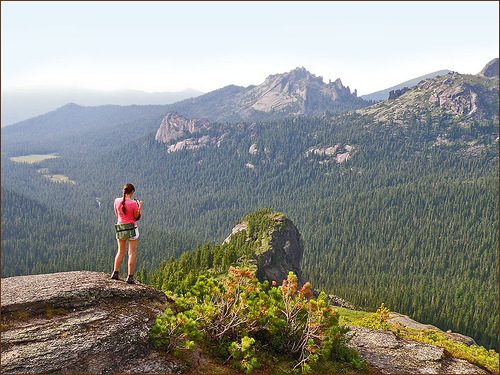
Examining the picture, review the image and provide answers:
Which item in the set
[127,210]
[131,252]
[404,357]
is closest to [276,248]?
[404,357]

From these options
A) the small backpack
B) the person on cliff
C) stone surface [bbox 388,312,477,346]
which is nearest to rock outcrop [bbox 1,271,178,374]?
the person on cliff

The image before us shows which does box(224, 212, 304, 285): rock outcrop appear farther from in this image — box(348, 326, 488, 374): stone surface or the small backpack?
the small backpack

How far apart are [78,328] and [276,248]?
81.6 meters

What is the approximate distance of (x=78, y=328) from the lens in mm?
16391

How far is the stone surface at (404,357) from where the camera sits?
19.4 meters

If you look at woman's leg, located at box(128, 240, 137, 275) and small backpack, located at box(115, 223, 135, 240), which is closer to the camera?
small backpack, located at box(115, 223, 135, 240)

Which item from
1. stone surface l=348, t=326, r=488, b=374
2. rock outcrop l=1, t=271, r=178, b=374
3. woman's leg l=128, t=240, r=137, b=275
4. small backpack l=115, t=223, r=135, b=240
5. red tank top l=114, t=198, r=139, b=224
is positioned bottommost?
stone surface l=348, t=326, r=488, b=374

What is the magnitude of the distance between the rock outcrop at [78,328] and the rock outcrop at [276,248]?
67320 mm

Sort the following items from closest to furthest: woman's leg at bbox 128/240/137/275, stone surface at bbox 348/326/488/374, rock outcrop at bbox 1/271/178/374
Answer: rock outcrop at bbox 1/271/178/374
stone surface at bbox 348/326/488/374
woman's leg at bbox 128/240/137/275

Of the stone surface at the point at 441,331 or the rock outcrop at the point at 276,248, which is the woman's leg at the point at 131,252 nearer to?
the stone surface at the point at 441,331

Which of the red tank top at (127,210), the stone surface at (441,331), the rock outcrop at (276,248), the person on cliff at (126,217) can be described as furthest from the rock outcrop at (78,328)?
the rock outcrop at (276,248)

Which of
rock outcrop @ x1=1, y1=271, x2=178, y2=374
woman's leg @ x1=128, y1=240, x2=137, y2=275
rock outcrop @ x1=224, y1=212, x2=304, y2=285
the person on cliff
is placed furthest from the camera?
rock outcrop @ x1=224, y1=212, x2=304, y2=285

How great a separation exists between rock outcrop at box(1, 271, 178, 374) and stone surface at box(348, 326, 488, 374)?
1017cm

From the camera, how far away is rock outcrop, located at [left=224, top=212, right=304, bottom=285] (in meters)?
90.5
